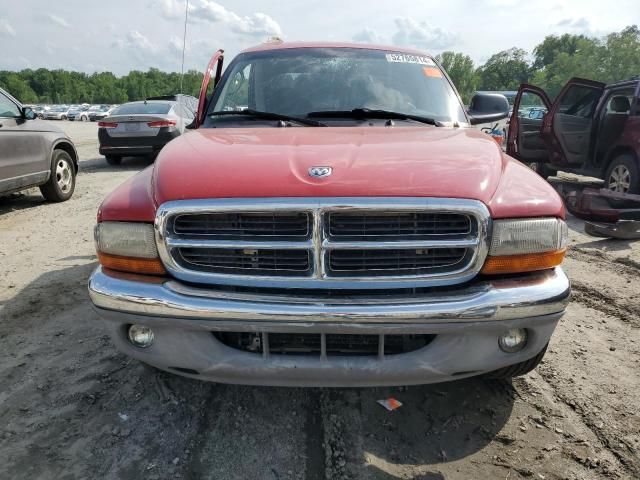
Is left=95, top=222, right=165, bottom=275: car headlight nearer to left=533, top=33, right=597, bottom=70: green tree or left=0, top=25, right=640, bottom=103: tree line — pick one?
left=0, top=25, right=640, bottom=103: tree line

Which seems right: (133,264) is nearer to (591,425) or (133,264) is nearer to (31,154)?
(591,425)

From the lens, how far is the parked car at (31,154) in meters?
6.80

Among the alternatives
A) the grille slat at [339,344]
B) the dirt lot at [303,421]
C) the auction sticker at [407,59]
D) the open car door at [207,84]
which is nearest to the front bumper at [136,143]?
the open car door at [207,84]

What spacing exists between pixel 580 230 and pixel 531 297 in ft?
17.3

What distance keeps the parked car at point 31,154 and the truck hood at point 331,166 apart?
5164 millimetres

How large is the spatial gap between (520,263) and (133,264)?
177 centimetres

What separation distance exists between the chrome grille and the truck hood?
0.06m

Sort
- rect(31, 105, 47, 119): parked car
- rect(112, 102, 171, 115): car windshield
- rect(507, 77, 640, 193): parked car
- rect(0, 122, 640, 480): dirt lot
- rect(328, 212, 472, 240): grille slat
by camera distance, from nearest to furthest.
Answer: rect(328, 212, 472, 240): grille slat
rect(0, 122, 640, 480): dirt lot
rect(507, 77, 640, 193): parked car
rect(31, 105, 47, 119): parked car
rect(112, 102, 171, 115): car windshield

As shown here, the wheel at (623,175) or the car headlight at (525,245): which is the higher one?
the car headlight at (525,245)

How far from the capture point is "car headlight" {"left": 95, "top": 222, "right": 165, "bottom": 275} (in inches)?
89.7

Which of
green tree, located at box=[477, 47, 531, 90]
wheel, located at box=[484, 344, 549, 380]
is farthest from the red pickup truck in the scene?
green tree, located at box=[477, 47, 531, 90]

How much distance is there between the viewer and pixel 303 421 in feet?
8.56

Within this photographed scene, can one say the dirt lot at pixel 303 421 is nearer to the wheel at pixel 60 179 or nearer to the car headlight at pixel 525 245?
the car headlight at pixel 525 245

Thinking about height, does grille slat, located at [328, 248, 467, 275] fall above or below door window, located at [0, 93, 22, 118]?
below
